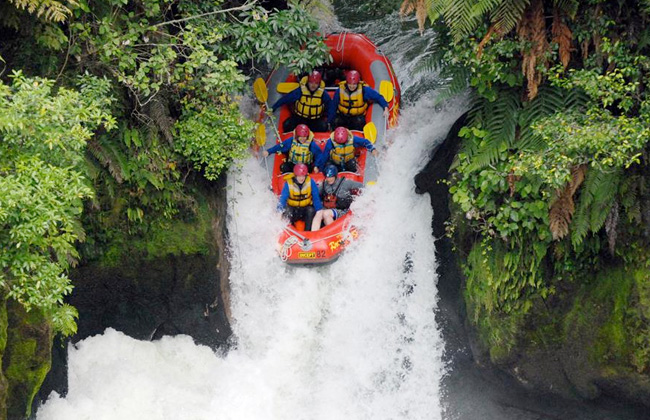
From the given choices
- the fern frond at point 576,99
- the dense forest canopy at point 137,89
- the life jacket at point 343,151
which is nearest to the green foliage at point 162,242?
the dense forest canopy at point 137,89

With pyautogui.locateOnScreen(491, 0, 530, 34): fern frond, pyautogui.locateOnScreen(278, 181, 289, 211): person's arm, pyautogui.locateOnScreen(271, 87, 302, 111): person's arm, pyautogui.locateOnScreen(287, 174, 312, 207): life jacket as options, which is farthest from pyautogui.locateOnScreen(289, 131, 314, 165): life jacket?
pyautogui.locateOnScreen(491, 0, 530, 34): fern frond

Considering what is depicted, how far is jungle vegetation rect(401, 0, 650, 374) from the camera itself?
9.45m

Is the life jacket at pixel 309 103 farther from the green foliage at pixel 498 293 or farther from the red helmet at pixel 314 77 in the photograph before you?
the green foliage at pixel 498 293

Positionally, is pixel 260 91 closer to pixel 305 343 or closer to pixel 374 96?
pixel 374 96

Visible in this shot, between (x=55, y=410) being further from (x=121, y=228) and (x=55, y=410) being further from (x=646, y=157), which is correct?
(x=646, y=157)

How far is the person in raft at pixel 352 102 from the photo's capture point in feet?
43.4

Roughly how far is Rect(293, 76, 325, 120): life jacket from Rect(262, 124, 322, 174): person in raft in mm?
577

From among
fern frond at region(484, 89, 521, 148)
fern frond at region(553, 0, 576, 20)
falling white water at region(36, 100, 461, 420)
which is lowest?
falling white water at region(36, 100, 461, 420)

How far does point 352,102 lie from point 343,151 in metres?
0.94

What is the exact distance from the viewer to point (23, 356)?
30.8ft

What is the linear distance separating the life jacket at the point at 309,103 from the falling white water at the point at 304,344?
1397 mm

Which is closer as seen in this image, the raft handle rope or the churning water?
the churning water

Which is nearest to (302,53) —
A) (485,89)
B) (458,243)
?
(485,89)

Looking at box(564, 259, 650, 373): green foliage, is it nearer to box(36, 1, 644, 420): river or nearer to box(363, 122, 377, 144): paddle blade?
box(36, 1, 644, 420): river
